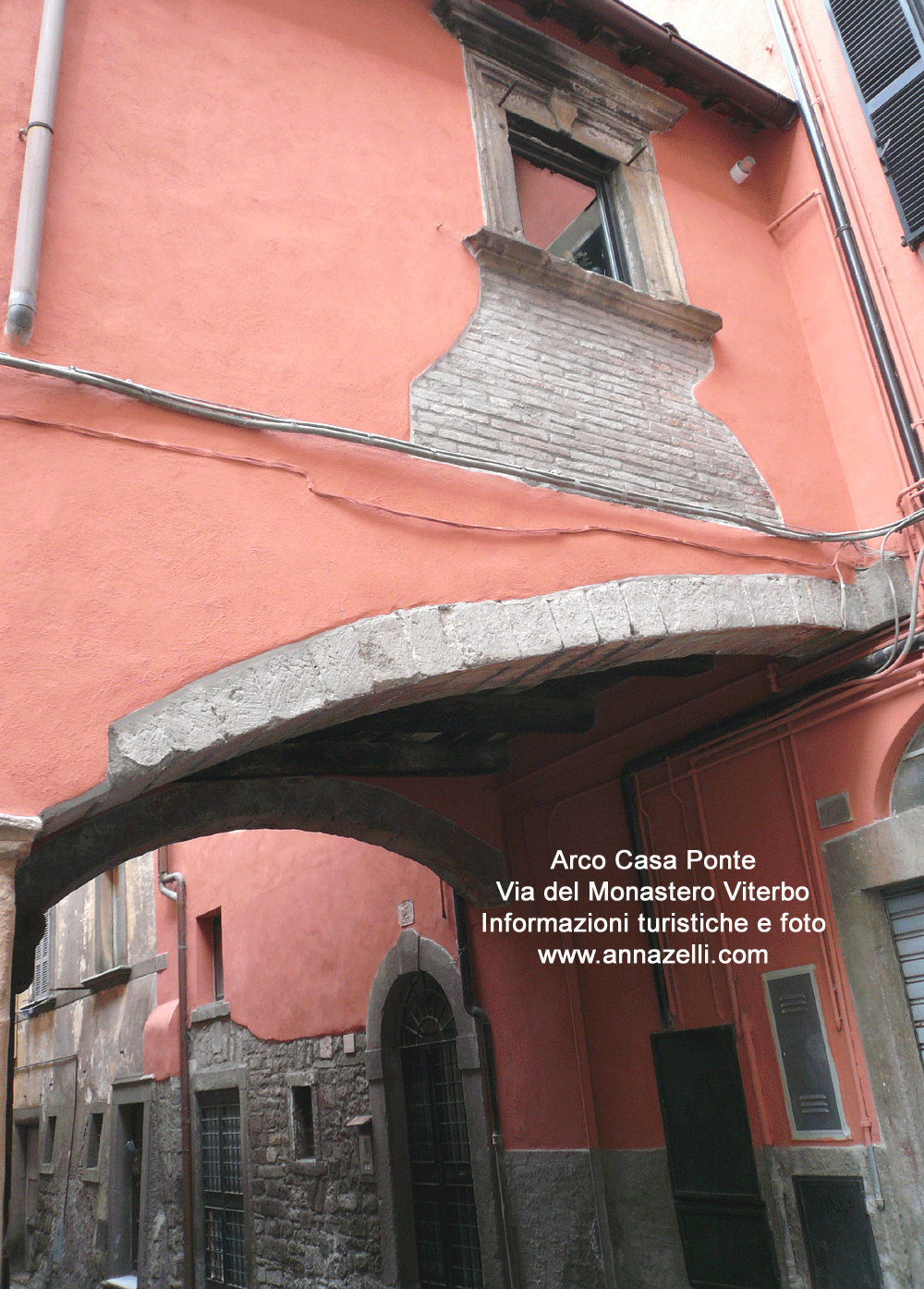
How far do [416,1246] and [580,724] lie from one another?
3.67m

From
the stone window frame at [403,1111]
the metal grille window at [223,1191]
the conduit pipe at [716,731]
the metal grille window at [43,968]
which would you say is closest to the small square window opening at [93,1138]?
the metal grille window at [223,1191]

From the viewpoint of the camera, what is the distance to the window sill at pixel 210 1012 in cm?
847

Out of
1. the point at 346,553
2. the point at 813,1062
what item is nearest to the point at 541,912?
the point at 813,1062

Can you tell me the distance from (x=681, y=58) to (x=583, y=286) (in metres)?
1.78

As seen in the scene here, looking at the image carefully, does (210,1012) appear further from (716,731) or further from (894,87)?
→ (894,87)

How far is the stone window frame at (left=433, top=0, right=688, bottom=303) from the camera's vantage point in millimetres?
4562

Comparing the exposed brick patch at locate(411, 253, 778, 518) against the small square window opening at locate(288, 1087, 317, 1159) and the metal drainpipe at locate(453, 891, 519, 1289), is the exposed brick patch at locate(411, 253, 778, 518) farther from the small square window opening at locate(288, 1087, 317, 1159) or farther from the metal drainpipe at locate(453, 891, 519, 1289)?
the small square window opening at locate(288, 1087, 317, 1159)

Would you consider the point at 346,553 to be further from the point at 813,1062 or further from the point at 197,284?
the point at 813,1062

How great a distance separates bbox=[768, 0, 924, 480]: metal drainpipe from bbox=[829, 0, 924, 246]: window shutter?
27 centimetres

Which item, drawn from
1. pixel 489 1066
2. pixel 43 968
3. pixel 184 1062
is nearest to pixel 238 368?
pixel 489 1066

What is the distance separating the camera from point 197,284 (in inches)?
132

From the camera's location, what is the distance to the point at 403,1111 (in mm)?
6664

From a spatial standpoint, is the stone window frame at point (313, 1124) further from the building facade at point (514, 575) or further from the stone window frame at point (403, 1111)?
the stone window frame at point (403, 1111)

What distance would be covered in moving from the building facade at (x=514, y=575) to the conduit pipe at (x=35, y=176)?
0.02 m
